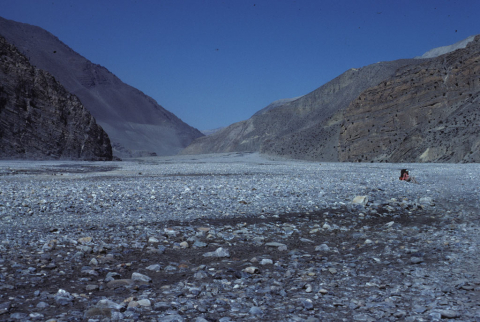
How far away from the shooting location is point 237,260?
17.9ft

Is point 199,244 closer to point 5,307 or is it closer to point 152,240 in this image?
point 152,240

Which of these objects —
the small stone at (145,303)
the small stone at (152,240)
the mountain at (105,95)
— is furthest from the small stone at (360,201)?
the mountain at (105,95)

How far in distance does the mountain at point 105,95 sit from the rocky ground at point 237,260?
136m

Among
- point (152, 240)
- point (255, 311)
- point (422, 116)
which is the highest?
point (422, 116)

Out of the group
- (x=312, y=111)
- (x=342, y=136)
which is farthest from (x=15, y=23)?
(x=342, y=136)

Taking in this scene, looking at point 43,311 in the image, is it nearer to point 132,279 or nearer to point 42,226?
point 132,279

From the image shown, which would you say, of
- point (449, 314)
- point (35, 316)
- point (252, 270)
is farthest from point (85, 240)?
point (449, 314)

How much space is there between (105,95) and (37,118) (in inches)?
5147

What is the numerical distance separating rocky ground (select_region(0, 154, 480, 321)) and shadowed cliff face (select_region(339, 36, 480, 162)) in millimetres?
29079

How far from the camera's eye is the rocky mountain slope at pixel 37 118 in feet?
148

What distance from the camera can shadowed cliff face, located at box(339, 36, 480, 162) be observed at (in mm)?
36469

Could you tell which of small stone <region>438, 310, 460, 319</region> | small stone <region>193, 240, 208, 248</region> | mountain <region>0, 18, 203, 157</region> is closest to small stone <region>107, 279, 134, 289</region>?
small stone <region>193, 240, 208, 248</region>

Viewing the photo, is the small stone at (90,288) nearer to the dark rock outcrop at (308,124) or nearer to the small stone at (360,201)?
the small stone at (360,201)

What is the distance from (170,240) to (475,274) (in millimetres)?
4438
